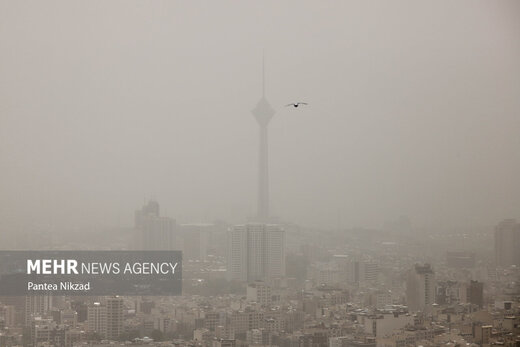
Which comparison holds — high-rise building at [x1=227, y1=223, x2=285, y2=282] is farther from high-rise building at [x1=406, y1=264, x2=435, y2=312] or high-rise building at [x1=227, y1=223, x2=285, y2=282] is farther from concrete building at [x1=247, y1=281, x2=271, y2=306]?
high-rise building at [x1=406, y1=264, x2=435, y2=312]

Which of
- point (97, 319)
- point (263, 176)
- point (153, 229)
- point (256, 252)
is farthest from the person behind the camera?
point (263, 176)

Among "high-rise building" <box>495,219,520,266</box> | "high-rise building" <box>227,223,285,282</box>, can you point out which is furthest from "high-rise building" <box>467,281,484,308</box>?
"high-rise building" <box>227,223,285,282</box>

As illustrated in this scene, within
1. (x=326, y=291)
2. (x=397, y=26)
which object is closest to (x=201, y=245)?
(x=326, y=291)

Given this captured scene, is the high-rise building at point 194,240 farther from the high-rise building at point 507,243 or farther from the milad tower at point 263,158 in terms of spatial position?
the high-rise building at point 507,243

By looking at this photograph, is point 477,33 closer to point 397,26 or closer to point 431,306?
point 397,26

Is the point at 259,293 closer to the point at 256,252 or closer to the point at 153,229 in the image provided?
the point at 256,252

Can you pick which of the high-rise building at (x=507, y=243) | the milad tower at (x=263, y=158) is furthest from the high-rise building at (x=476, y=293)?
the milad tower at (x=263, y=158)

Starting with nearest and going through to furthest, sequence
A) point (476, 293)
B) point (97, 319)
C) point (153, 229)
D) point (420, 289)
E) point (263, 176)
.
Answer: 1. point (97, 319)
2. point (153, 229)
3. point (263, 176)
4. point (420, 289)
5. point (476, 293)

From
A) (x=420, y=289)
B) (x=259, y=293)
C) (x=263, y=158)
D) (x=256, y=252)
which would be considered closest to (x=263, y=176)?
(x=263, y=158)
